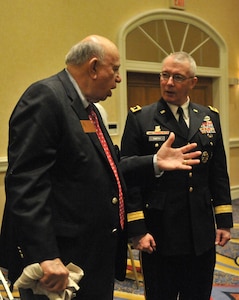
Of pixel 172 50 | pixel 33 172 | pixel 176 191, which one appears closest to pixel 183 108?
pixel 176 191

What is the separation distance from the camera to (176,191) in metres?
1.67

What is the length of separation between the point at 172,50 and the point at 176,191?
3804 mm

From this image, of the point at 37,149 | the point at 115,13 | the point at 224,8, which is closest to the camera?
the point at 37,149

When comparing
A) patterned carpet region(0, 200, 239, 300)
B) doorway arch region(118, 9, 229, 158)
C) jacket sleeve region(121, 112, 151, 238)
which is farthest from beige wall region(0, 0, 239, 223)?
jacket sleeve region(121, 112, 151, 238)

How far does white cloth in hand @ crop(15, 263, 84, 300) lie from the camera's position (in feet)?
3.52

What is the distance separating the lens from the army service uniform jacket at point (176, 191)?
1.66m

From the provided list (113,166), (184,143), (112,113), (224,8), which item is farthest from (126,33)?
(113,166)

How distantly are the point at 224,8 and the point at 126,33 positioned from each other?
1981 mm

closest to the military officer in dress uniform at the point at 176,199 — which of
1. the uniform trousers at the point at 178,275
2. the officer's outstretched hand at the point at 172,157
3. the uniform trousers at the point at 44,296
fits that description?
the uniform trousers at the point at 178,275

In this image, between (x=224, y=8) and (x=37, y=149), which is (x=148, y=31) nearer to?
(x=224, y=8)

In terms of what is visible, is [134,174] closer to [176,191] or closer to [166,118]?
[176,191]

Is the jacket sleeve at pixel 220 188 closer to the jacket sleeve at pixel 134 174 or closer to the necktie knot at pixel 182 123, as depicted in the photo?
the necktie knot at pixel 182 123

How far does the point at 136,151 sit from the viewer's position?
1708 mm

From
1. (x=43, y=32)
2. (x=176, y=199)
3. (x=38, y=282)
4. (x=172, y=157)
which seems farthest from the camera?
(x=43, y=32)
